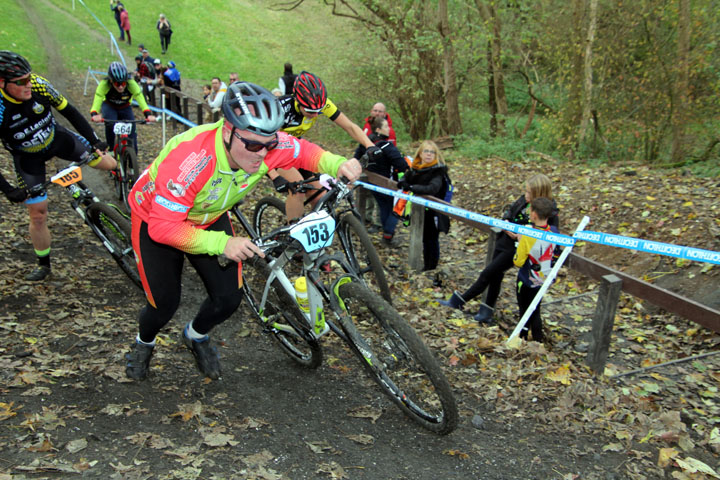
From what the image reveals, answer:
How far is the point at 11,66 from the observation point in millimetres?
4977

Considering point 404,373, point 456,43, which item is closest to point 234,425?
point 404,373

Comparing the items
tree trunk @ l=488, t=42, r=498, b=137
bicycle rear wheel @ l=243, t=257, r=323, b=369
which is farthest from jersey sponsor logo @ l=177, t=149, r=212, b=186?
tree trunk @ l=488, t=42, r=498, b=137

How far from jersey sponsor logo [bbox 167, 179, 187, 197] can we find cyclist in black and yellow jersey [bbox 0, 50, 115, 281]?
9.50 feet

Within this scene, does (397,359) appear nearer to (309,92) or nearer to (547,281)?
(547,281)

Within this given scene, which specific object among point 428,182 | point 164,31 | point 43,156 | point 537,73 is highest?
point 164,31

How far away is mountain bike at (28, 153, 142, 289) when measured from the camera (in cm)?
558

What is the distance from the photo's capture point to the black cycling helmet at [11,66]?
4.92 m

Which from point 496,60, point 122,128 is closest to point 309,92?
point 122,128

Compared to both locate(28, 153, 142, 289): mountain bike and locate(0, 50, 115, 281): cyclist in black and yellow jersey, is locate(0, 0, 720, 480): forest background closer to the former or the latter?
locate(28, 153, 142, 289): mountain bike

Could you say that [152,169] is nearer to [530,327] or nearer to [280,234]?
[280,234]

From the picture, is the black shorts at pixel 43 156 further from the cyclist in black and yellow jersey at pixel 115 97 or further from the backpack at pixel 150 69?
the backpack at pixel 150 69

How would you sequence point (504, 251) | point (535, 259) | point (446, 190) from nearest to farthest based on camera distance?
1. point (535, 259)
2. point (504, 251)
3. point (446, 190)

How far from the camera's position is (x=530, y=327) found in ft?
17.6

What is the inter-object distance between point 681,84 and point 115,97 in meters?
12.2
